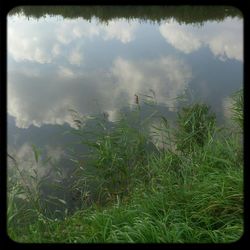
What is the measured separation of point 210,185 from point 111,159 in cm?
86

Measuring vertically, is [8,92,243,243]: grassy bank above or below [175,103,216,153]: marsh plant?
below

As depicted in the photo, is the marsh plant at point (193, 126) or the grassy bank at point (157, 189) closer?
the grassy bank at point (157, 189)

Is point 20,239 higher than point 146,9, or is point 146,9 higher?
point 146,9

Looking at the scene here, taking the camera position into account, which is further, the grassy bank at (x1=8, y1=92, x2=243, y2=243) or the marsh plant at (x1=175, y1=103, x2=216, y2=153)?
the marsh plant at (x1=175, y1=103, x2=216, y2=153)

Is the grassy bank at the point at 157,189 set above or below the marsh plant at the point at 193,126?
below

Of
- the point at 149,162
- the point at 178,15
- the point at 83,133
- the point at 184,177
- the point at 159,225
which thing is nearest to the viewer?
the point at 159,225

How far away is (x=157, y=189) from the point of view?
2676mm

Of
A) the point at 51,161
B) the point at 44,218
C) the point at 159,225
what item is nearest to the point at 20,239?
the point at 44,218

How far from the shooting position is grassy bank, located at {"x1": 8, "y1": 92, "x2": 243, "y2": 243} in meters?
2.20

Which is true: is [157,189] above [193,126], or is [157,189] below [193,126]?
Result: below

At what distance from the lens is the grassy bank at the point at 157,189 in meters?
2.20

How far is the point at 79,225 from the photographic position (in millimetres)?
2480

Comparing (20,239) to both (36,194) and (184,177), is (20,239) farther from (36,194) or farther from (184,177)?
(184,177)

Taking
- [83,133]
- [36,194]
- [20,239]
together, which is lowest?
[20,239]
